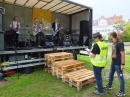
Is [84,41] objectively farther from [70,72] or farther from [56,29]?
[70,72]

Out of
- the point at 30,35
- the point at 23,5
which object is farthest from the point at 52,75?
the point at 23,5

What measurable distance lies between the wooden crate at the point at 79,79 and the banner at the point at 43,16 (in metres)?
6.49

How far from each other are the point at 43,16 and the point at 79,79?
715cm

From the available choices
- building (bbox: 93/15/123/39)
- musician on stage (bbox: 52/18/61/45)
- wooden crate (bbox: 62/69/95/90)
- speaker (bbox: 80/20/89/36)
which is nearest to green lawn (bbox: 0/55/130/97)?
wooden crate (bbox: 62/69/95/90)

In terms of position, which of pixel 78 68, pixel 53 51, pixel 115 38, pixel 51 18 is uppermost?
pixel 51 18

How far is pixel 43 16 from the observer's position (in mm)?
9836

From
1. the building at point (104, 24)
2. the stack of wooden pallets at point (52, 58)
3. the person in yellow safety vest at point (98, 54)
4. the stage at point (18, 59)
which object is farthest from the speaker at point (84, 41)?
the building at point (104, 24)

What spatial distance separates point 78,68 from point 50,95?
1635 millimetres

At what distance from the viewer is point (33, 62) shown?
561 centimetres

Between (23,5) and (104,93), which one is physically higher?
(23,5)

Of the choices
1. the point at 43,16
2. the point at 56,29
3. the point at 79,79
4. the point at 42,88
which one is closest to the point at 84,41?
the point at 56,29

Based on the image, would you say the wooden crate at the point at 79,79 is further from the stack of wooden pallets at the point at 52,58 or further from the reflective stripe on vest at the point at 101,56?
the stack of wooden pallets at the point at 52,58

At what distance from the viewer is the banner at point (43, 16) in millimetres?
9420

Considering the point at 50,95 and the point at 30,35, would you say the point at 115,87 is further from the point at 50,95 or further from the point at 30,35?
the point at 30,35
